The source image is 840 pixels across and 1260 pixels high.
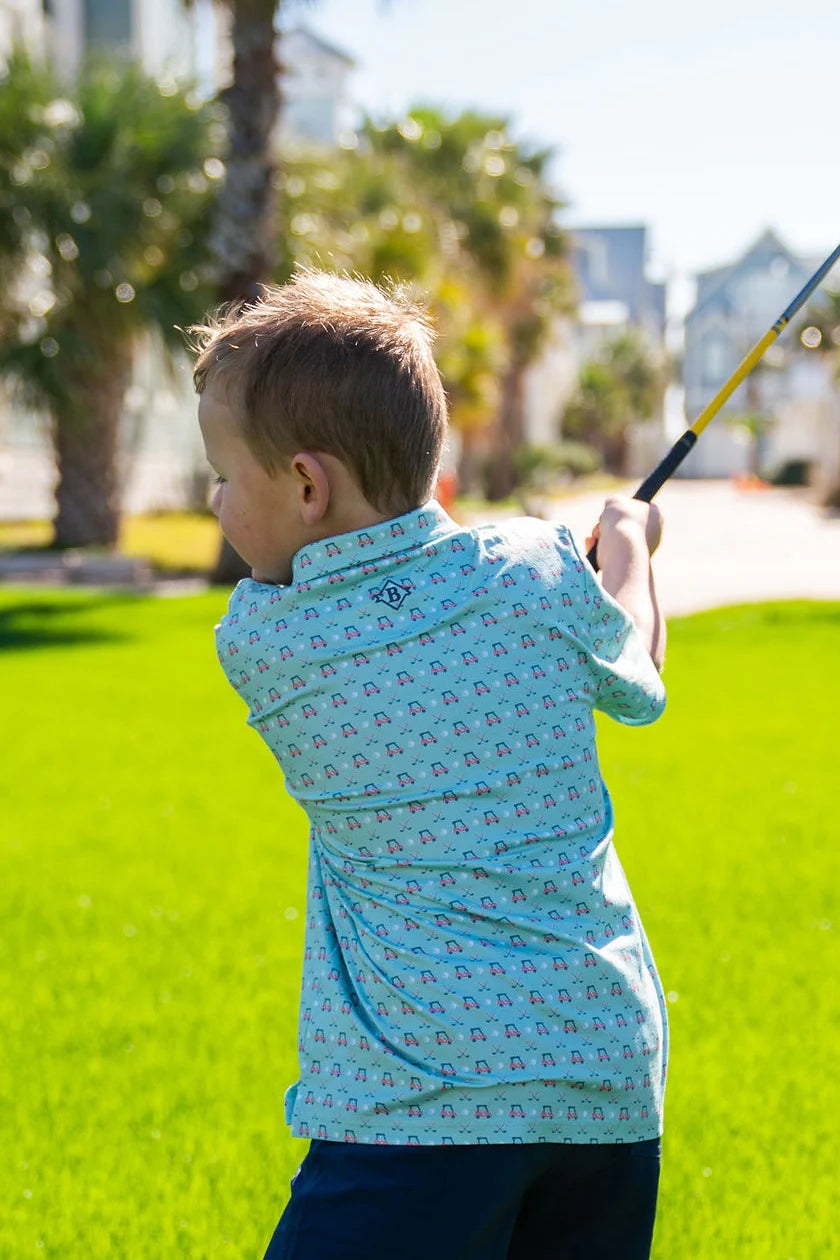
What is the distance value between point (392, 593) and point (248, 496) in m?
0.17

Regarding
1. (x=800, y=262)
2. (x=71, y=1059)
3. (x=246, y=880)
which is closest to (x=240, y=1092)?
(x=71, y=1059)

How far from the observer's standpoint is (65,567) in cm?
1742

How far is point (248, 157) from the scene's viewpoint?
599 inches

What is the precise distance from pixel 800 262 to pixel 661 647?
2994 inches

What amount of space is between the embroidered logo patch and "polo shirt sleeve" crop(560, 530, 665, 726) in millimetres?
172

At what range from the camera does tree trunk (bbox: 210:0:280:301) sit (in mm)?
15055

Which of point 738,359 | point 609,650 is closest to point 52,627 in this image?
point 609,650

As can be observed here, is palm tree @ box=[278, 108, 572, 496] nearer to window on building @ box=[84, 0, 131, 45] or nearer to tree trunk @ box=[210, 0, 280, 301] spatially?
tree trunk @ box=[210, 0, 280, 301]

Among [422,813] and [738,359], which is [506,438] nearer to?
[422,813]

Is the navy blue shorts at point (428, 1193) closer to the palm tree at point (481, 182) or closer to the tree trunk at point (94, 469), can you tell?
the tree trunk at point (94, 469)

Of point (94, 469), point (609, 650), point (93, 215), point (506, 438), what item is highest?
point (609, 650)

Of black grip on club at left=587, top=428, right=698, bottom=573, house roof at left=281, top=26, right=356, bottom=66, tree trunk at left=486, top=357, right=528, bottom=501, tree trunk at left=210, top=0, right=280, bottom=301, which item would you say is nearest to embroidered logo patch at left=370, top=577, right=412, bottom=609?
black grip on club at left=587, top=428, right=698, bottom=573

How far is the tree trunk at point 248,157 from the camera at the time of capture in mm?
15055

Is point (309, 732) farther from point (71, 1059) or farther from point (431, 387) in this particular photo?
point (71, 1059)
